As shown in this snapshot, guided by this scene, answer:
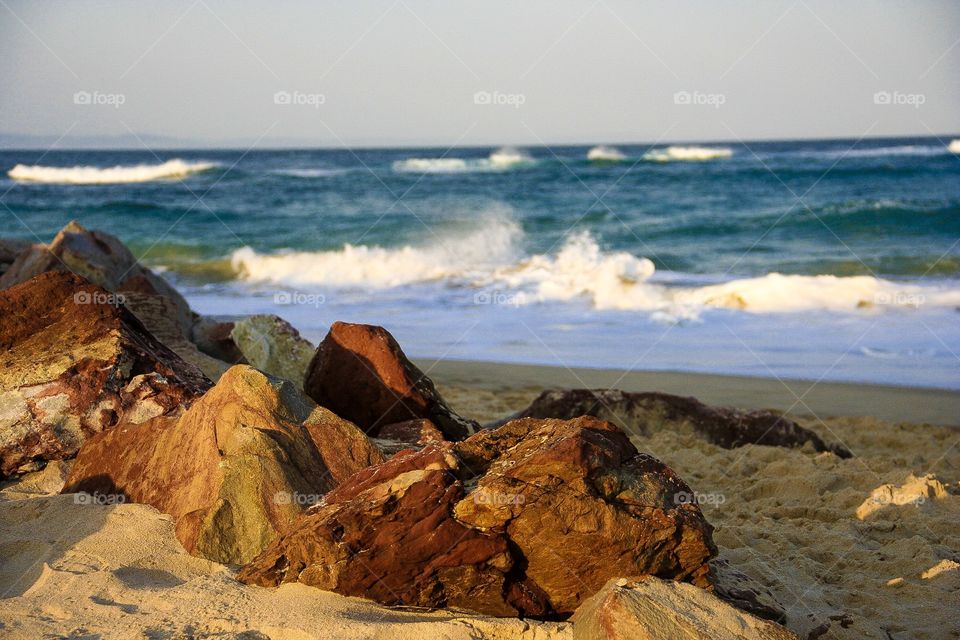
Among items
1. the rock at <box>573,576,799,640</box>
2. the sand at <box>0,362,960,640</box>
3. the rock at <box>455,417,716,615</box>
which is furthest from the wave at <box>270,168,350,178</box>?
the rock at <box>573,576,799,640</box>

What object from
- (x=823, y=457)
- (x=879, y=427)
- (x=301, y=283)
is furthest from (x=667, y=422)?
(x=301, y=283)

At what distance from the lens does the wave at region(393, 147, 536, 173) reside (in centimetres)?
3591

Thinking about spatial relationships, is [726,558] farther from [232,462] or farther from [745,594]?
[232,462]

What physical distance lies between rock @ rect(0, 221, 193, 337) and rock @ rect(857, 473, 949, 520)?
444 centimetres

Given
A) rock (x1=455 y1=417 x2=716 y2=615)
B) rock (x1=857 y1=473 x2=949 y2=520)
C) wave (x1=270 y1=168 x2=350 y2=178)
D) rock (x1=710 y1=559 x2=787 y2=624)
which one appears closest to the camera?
rock (x1=455 y1=417 x2=716 y2=615)

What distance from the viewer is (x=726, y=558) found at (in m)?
3.98

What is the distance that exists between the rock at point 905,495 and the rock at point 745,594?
1.50 meters

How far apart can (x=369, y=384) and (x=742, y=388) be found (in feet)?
14.0

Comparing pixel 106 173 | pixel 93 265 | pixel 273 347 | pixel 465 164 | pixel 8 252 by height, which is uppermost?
pixel 465 164

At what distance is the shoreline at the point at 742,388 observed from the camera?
7.21 metres

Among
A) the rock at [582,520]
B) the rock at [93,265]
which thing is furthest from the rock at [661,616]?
the rock at [93,265]

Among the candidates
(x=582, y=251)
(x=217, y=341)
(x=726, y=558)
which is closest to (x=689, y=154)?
(x=582, y=251)

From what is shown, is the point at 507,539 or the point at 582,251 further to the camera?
the point at 582,251

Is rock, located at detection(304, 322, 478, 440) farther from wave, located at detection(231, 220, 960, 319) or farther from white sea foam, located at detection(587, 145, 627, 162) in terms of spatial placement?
white sea foam, located at detection(587, 145, 627, 162)
